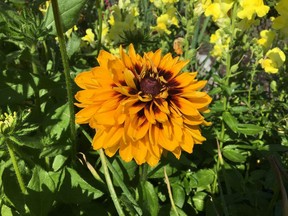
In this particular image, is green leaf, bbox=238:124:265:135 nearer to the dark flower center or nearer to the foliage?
the foliage

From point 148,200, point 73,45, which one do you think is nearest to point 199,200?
point 148,200

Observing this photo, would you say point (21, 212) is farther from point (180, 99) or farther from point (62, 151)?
point (180, 99)

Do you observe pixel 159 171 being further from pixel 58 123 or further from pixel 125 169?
pixel 58 123

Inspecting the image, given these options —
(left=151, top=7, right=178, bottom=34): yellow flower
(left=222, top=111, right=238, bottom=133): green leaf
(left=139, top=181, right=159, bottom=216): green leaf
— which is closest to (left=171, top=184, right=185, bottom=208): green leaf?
(left=139, top=181, right=159, bottom=216): green leaf

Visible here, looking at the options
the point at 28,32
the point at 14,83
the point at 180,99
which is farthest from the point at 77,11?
the point at 180,99

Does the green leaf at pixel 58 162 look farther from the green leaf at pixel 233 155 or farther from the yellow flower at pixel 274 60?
the yellow flower at pixel 274 60

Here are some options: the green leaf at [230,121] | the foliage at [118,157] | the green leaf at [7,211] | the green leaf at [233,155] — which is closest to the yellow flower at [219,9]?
the foliage at [118,157]

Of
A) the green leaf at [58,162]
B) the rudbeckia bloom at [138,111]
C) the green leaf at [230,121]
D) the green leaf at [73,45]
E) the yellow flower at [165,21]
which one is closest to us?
the rudbeckia bloom at [138,111]
